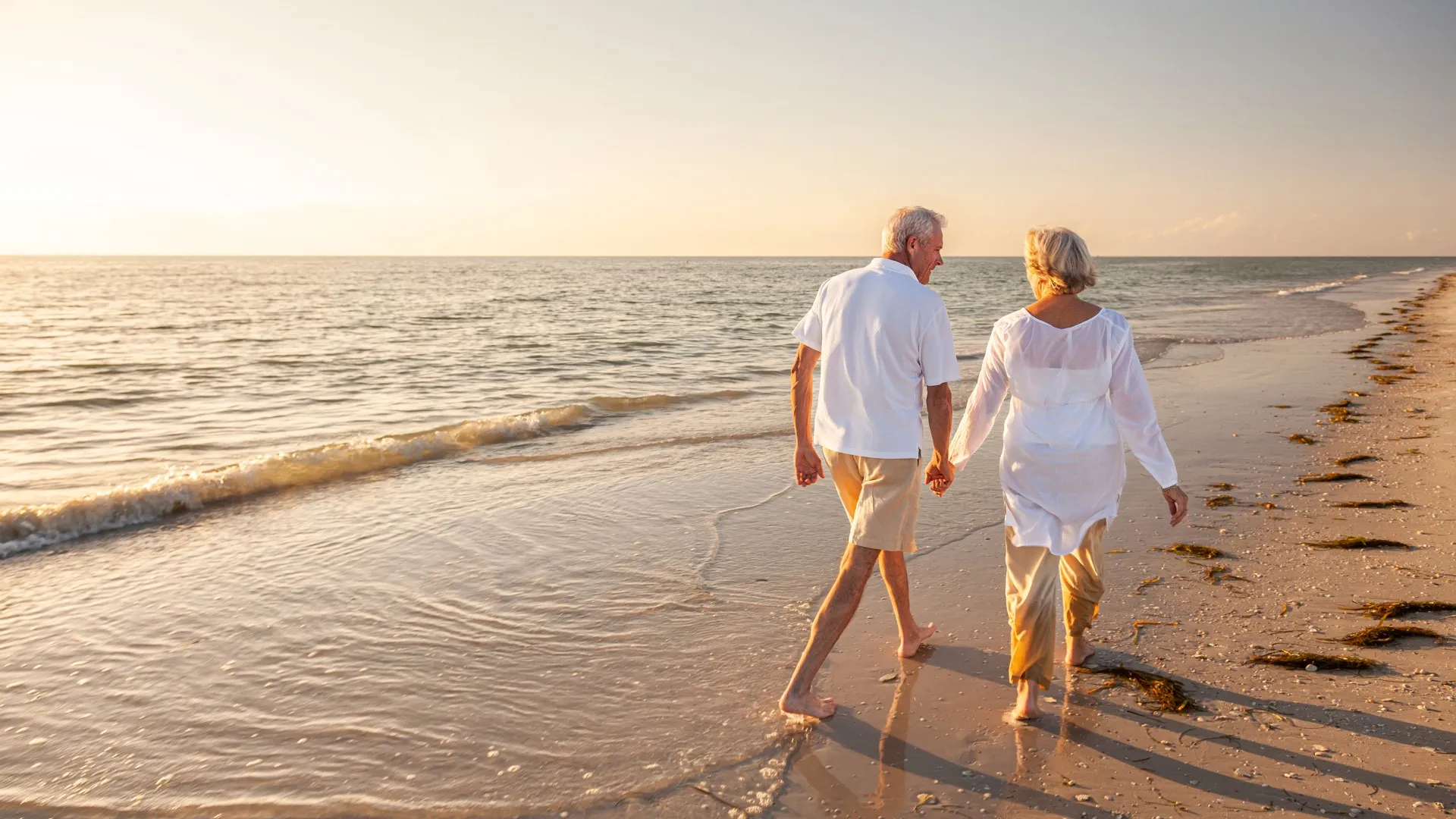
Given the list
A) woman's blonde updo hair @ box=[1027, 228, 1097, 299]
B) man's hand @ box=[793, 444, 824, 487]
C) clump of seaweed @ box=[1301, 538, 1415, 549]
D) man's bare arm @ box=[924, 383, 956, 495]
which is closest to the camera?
woman's blonde updo hair @ box=[1027, 228, 1097, 299]

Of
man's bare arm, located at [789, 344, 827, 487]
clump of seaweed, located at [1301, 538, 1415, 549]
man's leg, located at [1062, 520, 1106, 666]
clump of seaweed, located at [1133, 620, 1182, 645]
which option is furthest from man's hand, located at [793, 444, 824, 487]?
clump of seaweed, located at [1301, 538, 1415, 549]

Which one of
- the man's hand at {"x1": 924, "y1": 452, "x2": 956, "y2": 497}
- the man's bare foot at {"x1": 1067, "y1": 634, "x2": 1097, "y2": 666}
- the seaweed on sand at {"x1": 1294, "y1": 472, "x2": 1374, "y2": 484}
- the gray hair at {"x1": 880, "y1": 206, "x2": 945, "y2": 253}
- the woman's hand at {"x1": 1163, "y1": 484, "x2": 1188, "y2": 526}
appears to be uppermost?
the gray hair at {"x1": 880, "y1": 206, "x2": 945, "y2": 253}

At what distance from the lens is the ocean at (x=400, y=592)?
318 cm

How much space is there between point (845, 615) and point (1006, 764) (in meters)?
0.78

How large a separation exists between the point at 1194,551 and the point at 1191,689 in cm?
186

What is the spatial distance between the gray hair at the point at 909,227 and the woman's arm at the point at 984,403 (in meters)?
0.49

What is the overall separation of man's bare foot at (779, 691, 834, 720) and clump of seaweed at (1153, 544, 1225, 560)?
287 centimetres

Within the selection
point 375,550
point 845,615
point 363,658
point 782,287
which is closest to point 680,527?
point 375,550

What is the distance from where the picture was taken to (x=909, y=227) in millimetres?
3273

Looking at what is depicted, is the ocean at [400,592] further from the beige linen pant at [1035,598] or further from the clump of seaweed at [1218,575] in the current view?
the clump of seaweed at [1218,575]

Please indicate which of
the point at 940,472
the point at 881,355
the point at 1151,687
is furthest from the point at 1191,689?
the point at 881,355

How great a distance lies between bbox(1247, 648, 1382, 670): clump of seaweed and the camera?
3518 mm

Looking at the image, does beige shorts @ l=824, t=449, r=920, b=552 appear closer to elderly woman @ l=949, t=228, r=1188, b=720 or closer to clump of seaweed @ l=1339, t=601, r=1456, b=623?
elderly woman @ l=949, t=228, r=1188, b=720

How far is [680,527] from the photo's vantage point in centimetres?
624
